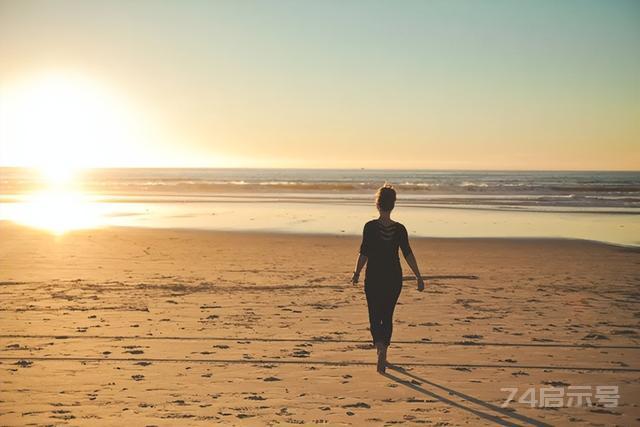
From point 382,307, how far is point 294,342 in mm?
1589

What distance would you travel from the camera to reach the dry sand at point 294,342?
5531 mm

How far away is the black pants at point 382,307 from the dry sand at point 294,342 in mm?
447

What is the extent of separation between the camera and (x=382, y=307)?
265 inches

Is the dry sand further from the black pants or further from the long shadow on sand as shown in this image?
the black pants

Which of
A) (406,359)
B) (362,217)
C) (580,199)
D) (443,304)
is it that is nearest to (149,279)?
(443,304)

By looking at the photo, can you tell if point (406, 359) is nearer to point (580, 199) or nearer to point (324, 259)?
point (324, 259)

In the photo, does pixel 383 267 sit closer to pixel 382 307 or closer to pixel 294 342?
pixel 382 307

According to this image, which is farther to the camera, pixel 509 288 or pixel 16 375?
pixel 509 288

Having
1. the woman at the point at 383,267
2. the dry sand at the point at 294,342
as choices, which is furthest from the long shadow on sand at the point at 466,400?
the woman at the point at 383,267

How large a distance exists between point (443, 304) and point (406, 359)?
131 inches

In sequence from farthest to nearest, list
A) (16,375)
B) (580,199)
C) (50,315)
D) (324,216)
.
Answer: (580,199) < (324,216) < (50,315) < (16,375)

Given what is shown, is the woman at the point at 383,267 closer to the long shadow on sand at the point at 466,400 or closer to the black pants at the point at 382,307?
the black pants at the point at 382,307

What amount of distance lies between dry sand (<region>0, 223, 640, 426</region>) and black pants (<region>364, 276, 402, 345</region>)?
0.45 m

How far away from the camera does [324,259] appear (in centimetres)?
1557
